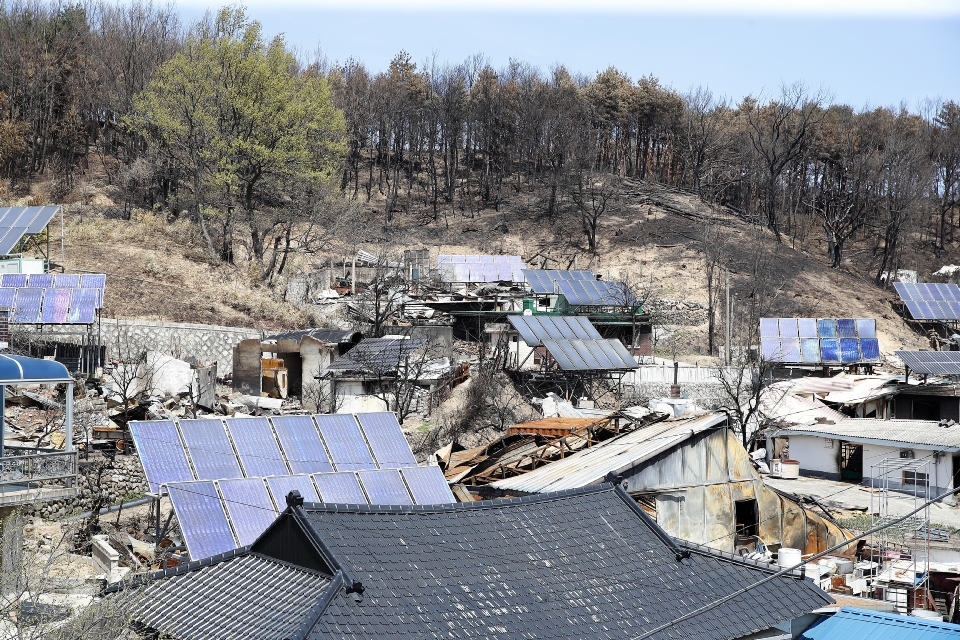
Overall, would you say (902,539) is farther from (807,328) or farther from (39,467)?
(807,328)

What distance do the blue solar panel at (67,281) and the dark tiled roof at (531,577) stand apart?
24.5 meters

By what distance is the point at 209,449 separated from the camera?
1872 centimetres

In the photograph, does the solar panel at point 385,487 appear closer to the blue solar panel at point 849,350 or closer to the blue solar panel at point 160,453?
the blue solar panel at point 160,453

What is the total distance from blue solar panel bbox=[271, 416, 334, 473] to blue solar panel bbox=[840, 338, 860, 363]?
30214mm

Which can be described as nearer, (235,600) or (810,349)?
(235,600)

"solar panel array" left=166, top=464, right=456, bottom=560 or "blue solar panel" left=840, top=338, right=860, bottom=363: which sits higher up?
"blue solar panel" left=840, top=338, right=860, bottom=363

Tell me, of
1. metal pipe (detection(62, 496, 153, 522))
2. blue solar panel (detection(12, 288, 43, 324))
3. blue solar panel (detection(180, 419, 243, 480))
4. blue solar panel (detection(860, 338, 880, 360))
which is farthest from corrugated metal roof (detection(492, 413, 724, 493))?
blue solar panel (detection(860, 338, 880, 360))

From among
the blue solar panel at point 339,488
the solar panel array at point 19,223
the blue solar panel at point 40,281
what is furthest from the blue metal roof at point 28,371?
the solar panel array at point 19,223

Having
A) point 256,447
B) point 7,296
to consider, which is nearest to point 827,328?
point 256,447

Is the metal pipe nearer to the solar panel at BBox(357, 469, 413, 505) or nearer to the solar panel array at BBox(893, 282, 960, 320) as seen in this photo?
the solar panel at BBox(357, 469, 413, 505)

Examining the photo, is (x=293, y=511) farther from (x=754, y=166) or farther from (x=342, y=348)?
(x=754, y=166)

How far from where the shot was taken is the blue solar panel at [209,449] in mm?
18188

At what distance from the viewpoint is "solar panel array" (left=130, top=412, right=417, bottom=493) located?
18.1 meters

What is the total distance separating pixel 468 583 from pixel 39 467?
29.9ft
